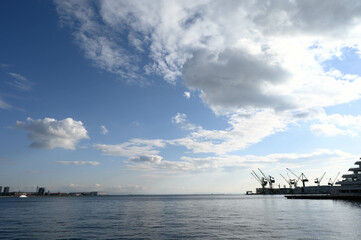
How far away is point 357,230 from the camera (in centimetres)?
5034

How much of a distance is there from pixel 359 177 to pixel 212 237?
131 meters

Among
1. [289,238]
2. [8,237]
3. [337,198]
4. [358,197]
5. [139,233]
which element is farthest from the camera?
[337,198]

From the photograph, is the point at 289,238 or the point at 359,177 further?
A: the point at 359,177

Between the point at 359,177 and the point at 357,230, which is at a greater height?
the point at 359,177

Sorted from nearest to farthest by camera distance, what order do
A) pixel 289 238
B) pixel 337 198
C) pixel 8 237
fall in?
1. pixel 289 238
2. pixel 8 237
3. pixel 337 198

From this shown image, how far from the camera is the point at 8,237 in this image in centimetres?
4738

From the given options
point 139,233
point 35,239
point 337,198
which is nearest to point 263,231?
point 139,233

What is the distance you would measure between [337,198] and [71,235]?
158 meters

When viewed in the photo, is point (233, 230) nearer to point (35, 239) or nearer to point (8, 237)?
point (35, 239)

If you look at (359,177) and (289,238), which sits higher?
(359,177)

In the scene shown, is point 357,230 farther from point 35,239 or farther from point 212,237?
point 35,239

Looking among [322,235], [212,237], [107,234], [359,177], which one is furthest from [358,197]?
[107,234]

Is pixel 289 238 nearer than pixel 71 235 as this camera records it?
Yes

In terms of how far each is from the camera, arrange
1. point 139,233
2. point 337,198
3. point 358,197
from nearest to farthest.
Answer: point 139,233 < point 358,197 < point 337,198
